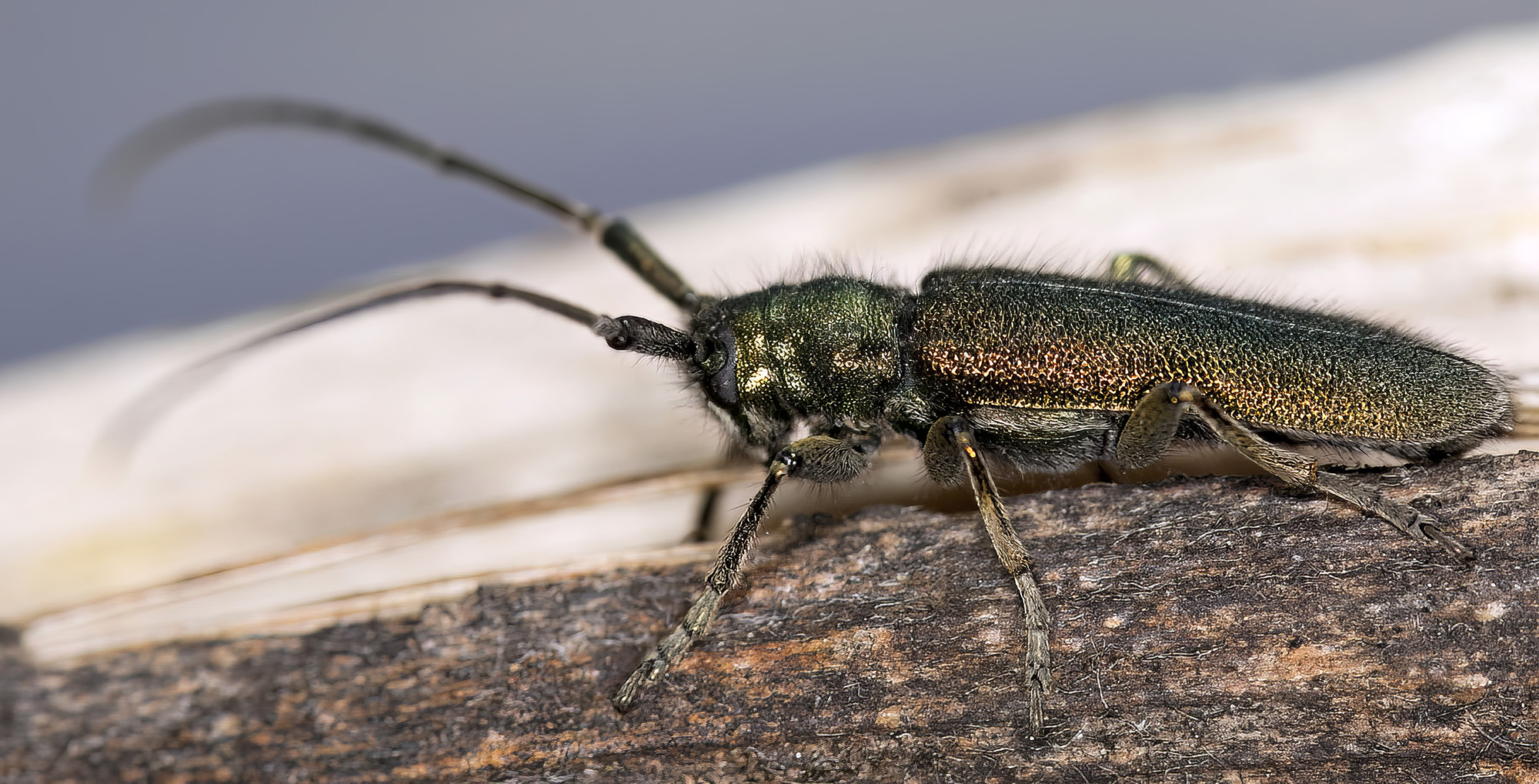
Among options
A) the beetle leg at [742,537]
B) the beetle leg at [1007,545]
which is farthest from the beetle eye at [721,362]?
the beetle leg at [1007,545]

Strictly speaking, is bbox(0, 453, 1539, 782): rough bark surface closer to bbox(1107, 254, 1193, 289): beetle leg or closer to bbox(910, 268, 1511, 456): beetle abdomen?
bbox(910, 268, 1511, 456): beetle abdomen

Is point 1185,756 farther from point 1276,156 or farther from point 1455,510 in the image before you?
point 1276,156

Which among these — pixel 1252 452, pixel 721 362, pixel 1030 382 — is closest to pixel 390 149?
pixel 721 362

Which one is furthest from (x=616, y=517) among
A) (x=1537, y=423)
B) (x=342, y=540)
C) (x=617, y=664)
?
(x=1537, y=423)

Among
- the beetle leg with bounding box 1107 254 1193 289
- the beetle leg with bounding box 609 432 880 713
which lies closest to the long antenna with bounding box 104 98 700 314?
the beetle leg with bounding box 609 432 880 713

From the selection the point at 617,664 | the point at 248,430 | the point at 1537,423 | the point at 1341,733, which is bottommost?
the point at 1341,733

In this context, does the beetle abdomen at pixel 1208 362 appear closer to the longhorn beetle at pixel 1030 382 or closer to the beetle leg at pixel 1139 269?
the longhorn beetle at pixel 1030 382
